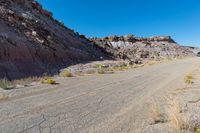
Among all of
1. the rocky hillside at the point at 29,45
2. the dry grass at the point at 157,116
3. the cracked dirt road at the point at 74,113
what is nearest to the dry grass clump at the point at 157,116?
the dry grass at the point at 157,116

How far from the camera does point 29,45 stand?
3006 cm

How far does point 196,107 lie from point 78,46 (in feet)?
123

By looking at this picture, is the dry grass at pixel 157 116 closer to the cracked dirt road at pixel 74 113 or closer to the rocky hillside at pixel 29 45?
the cracked dirt road at pixel 74 113

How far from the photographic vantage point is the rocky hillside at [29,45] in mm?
25359

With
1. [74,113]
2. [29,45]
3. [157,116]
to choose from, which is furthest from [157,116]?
[29,45]

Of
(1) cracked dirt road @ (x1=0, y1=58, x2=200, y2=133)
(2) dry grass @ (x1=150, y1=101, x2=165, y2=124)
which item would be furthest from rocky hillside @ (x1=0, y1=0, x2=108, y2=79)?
(2) dry grass @ (x1=150, y1=101, x2=165, y2=124)

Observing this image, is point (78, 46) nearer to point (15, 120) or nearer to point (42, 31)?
point (42, 31)

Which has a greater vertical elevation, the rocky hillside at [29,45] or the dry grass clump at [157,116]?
the rocky hillside at [29,45]

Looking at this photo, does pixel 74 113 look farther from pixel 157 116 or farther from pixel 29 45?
pixel 29 45

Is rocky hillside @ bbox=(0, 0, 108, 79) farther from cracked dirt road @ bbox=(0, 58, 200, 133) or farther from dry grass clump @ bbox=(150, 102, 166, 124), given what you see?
dry grass clump @ bbox=(150, 102, 166, 124)

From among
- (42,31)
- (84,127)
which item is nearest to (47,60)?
(42,31)

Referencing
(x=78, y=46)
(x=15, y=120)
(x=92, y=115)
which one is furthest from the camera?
(x=78, y=46)

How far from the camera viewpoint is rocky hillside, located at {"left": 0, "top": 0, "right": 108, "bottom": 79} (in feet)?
83.2

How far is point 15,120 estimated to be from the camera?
7.09m
